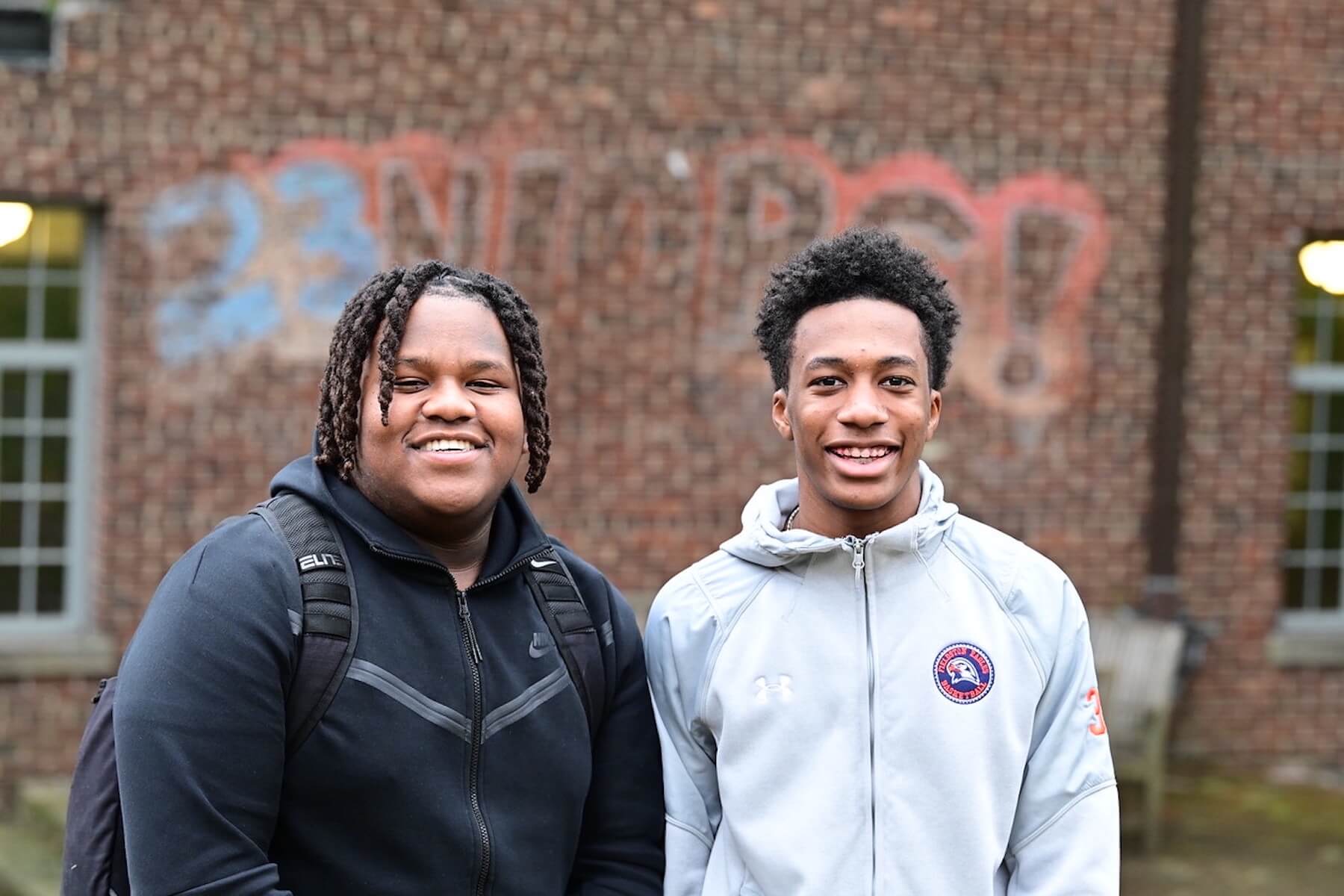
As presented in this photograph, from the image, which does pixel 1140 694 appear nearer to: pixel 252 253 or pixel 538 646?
pixel 252 253

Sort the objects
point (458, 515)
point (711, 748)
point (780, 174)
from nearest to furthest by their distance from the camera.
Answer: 1. point (458, 515)
2. point (711, 748)
3. point (780, 174)

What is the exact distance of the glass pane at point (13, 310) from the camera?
322 inches

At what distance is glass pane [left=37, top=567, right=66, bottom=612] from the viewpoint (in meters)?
8.33

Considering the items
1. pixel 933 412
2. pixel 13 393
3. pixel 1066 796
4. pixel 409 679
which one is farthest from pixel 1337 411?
pixel 409 679

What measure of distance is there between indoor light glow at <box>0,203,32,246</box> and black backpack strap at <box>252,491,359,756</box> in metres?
6.01

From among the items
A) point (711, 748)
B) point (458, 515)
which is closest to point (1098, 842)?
point (711, 748)

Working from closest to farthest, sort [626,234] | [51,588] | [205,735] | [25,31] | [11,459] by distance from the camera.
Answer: [205,735], [25,31], [11,459], [51,588], [626,234]

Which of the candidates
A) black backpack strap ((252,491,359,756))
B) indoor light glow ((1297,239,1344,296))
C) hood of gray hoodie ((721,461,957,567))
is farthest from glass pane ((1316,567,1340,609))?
black backpack strap ((252,491,359,756))

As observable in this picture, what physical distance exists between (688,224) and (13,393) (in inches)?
132

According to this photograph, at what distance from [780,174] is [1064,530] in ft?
8.05

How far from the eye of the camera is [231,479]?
27.0ft

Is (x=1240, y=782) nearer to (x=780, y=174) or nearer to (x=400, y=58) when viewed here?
(x=780, y=174)

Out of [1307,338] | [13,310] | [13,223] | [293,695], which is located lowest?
[293,695]

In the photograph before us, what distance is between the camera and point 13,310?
26.9ft
